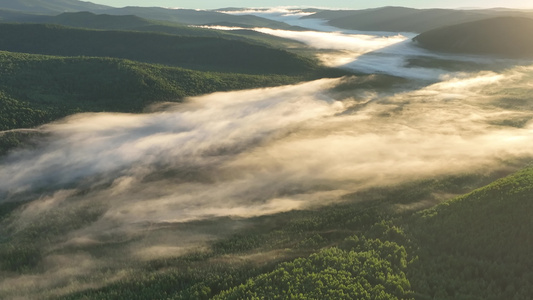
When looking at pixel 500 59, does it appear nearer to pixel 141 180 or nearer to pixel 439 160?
pixel 439 160

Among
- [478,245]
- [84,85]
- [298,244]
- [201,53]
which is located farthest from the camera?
[201,53]

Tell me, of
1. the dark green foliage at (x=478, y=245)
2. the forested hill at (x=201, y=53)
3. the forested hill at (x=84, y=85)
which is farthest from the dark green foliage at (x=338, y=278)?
the forested hill at (x=201, y=53)

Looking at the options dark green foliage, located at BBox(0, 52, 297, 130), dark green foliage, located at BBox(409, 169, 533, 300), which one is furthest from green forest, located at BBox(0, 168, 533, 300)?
dark green foliage, located at BBox(0, 52, 297, 130)

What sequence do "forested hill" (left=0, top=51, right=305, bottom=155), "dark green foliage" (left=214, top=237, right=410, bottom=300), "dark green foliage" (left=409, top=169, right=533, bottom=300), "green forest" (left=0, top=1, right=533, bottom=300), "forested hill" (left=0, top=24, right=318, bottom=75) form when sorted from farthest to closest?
"forested hill" (left=0, top=24, right=318, bottom=75) < "forested hill" (left=0, top=51, right=305, bottom=155) < "green forest" (left=0, top=1, right=533, bottom=300) < "dark green foliage" (left=214, top=237, right=410, bottom=300) < "dark green foliage" (left=409, top=169, right=533, bottom=300)

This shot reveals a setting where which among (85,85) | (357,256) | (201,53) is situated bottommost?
(357,256)

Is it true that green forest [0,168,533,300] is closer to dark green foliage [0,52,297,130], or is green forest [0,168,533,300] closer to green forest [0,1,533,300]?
green forest [0,1,533,300]

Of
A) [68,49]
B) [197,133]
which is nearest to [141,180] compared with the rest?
[197,133]

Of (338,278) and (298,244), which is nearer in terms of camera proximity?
(338,278)

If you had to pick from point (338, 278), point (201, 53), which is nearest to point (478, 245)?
point (338, 278)

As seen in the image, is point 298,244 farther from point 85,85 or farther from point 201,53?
point 201,53

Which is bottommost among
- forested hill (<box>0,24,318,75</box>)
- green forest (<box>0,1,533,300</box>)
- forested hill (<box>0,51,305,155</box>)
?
green forest (<box>0,1,533,300</box>)

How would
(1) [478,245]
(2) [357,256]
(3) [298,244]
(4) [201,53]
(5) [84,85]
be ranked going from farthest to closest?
(4) [201,53] → (5) [84,85] → (3) [298,244] → (2) [357,256] → (1) [478,245]
